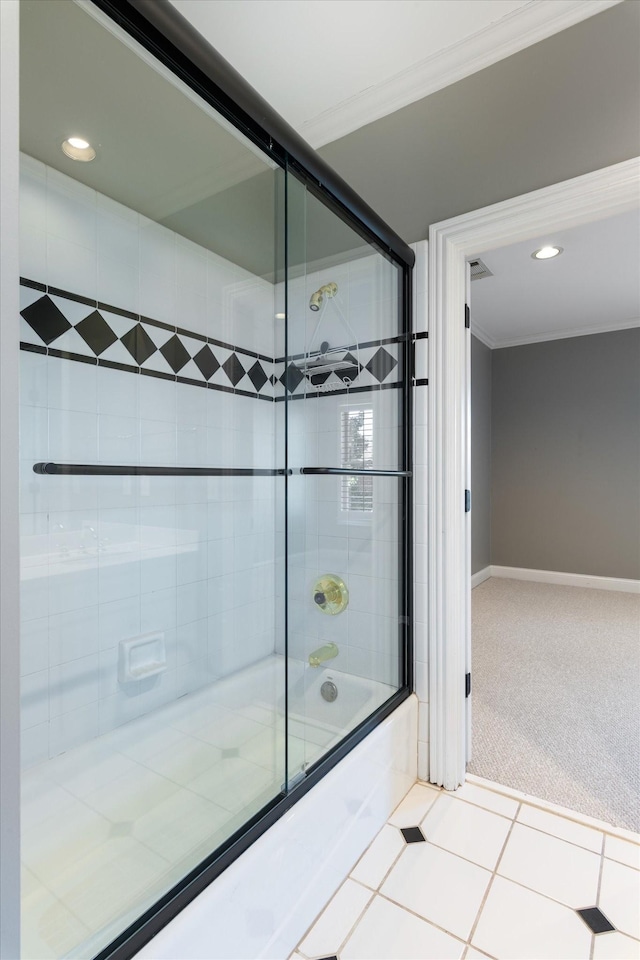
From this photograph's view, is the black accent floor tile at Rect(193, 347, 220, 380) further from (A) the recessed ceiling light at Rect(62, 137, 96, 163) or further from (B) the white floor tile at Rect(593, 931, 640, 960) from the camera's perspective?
(B) the white floor tile at Rect(593, 931, 640, 960)

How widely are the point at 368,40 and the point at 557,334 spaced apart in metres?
4.01

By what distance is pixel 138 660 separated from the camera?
1.69 metres

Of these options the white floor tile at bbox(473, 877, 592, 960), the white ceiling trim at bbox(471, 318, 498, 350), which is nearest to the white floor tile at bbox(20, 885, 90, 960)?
the white floor tile at bbox(473, 877, 592, 960)

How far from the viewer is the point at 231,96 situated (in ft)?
3.69

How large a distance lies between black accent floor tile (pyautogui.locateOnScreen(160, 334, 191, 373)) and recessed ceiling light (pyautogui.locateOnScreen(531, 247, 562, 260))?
2532 millimetres

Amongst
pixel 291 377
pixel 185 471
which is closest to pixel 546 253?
pixel 291 377

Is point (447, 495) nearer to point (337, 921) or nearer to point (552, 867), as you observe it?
point (552, 867)

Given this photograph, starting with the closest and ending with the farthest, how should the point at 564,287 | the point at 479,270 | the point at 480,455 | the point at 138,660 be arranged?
1. the point at 138,660
2. the point at 479,270
3. the point at 564,287
4. the point at 480,455

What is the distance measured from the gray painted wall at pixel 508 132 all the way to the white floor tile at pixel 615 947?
7.02 ft

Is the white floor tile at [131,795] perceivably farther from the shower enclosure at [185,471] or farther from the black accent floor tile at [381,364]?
the black accent floor tile at [381,364]

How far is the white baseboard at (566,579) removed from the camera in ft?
15.1

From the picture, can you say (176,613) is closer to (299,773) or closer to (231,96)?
(299,773)

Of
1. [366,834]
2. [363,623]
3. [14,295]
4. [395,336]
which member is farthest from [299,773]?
[395,336]

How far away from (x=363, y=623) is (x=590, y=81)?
6.07 feet
